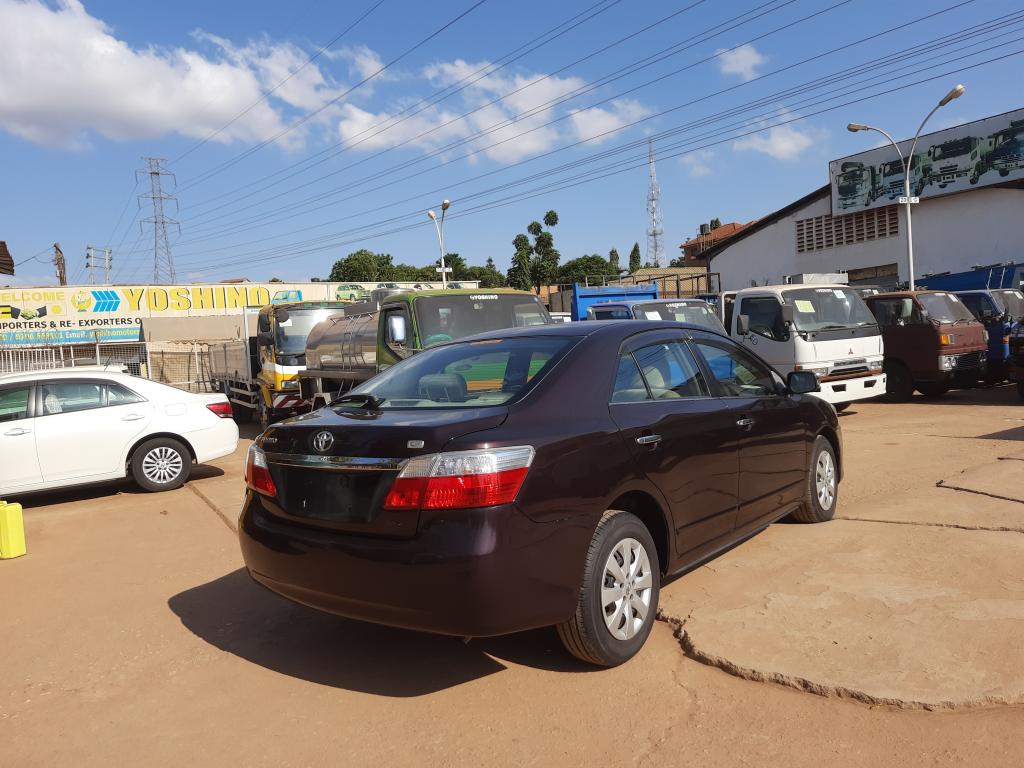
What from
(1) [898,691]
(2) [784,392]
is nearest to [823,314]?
(2) [784,392]

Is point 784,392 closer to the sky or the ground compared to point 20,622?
closer to the sky

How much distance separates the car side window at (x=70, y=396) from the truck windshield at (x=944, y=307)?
42.5 feet

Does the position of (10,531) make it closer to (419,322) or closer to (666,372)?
(419,322)

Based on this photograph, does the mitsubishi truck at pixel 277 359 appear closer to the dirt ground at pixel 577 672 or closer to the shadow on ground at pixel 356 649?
the dirt ground at pixel 577 672

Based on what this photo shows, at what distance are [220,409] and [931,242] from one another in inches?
1293

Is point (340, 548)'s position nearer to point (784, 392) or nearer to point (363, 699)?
point (363, 699)

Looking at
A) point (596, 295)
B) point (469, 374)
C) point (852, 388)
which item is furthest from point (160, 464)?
point (596, 295)

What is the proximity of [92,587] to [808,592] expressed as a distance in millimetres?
4734

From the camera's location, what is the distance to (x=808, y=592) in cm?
444

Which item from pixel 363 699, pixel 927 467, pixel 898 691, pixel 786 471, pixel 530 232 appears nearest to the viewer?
pixel 898 691

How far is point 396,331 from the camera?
9477mm

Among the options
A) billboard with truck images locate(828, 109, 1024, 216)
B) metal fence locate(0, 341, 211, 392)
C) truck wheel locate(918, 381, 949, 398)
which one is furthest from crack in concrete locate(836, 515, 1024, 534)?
billboard with truck images locate(828, 109, 1024, 216)

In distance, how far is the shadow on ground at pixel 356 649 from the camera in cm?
374

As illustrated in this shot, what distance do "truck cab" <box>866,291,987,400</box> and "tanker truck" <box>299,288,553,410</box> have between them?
7.39m
